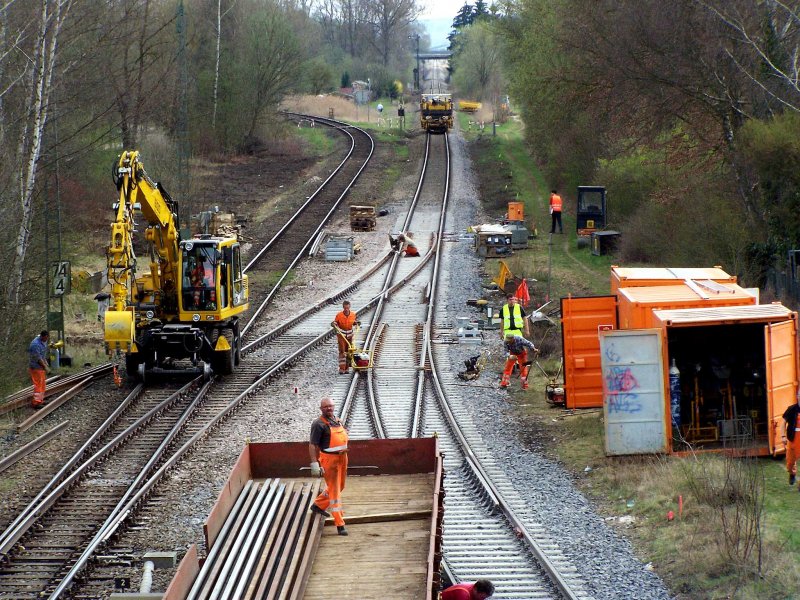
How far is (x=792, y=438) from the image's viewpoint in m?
13.2

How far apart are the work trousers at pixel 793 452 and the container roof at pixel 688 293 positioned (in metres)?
3.05

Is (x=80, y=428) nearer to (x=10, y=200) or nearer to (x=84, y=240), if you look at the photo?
(x=10, y=200)

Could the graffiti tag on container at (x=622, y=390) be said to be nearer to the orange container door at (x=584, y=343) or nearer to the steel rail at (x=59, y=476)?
the orange container door at (x=584, y=343)

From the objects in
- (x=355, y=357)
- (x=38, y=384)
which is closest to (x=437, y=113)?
(x=355, y=357)

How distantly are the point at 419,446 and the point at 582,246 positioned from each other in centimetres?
2458

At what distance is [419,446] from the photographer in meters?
11.4

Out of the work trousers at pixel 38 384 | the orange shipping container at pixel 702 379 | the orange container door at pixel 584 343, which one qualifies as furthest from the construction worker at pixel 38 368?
the orange shipping container at pixel 702 379

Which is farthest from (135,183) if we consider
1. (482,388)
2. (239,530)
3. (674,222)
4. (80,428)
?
(674,222)

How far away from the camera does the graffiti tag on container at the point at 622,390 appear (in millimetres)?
14688

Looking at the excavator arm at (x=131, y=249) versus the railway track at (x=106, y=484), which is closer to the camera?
the railway track at (x=106, y=484)

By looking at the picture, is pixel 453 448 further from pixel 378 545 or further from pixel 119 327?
pixel 378 545

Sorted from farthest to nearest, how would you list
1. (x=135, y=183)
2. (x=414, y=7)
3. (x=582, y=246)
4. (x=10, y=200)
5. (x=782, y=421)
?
1. (x=414, y=7)
2. (x=582, y=246)
3. (x=10, y=200)
4. (x=135, y=183)
5. (x=782, y=421)

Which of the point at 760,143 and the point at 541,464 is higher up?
→ the point at 760,143

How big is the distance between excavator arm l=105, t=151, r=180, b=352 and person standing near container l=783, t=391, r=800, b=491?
1072cm
